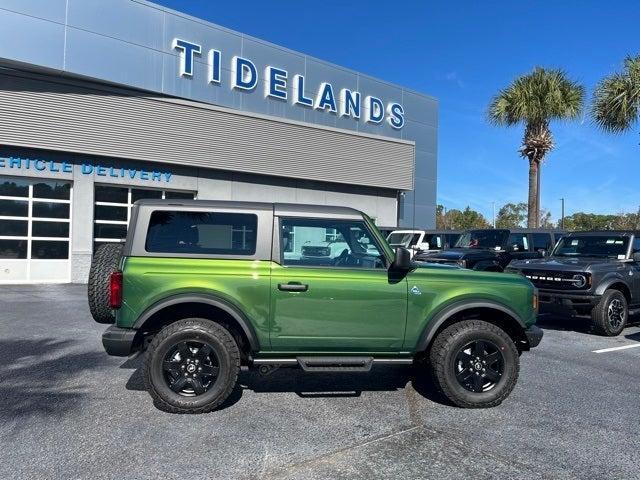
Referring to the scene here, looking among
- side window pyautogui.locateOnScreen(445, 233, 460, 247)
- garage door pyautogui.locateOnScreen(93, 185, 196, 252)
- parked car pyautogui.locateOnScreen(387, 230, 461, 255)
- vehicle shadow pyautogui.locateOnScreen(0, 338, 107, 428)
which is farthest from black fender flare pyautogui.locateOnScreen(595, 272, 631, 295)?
garage door pyautogui.locateOnScreen(93, 185, 196, 252)

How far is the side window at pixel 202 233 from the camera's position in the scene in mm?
4723

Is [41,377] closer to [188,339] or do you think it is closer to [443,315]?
[188,339]

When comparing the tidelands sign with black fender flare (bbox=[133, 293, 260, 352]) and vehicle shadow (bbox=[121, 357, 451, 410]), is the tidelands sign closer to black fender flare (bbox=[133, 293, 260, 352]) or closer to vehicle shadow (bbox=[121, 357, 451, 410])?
vehicle shadow (bbox=[121, 357, 451, 410])

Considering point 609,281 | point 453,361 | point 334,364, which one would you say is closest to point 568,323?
point 609,281

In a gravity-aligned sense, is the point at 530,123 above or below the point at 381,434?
above

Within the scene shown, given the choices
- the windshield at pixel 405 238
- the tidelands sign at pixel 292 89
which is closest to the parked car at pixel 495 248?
the windshield at pixel 405 238

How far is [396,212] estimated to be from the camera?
23094 millimetres

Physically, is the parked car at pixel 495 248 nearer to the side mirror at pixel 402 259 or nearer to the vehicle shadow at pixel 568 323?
the vehicle shadow at pixel 568 323

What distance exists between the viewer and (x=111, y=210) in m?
16.0

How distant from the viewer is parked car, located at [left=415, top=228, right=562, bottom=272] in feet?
40.7

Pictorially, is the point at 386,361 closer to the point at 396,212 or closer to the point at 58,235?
the point at 58,235

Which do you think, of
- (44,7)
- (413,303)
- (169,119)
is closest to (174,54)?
(169,119)

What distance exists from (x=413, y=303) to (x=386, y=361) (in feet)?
1.98

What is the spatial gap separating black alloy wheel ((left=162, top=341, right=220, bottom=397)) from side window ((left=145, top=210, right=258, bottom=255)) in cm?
86
